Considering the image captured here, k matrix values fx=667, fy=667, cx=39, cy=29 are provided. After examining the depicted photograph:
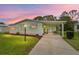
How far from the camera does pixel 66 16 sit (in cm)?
1439

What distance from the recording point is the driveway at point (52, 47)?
14336 millimetres

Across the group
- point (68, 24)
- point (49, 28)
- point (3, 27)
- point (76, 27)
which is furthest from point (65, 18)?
point (3, 27)

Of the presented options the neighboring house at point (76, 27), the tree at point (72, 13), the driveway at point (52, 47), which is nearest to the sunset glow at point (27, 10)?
the tree at point (72, 13)

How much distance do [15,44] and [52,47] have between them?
2.63 feet

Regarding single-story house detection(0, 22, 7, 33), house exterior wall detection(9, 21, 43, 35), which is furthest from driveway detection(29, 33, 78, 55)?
single-story house detection(0, 22, 7, 33)

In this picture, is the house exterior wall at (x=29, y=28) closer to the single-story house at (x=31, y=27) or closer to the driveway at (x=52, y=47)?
the single-story house at (x=31, y=27)

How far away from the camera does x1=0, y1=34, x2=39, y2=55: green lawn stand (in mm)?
14352

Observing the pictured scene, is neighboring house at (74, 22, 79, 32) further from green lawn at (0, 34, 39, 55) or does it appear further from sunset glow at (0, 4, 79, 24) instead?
green lawn at (0, 34, 39, 55)

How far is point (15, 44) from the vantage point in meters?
14.4

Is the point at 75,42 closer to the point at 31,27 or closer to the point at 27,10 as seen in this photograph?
the point at 31,27

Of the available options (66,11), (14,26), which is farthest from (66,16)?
(14,26)

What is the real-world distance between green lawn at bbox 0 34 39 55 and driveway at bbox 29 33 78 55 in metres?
0.13
